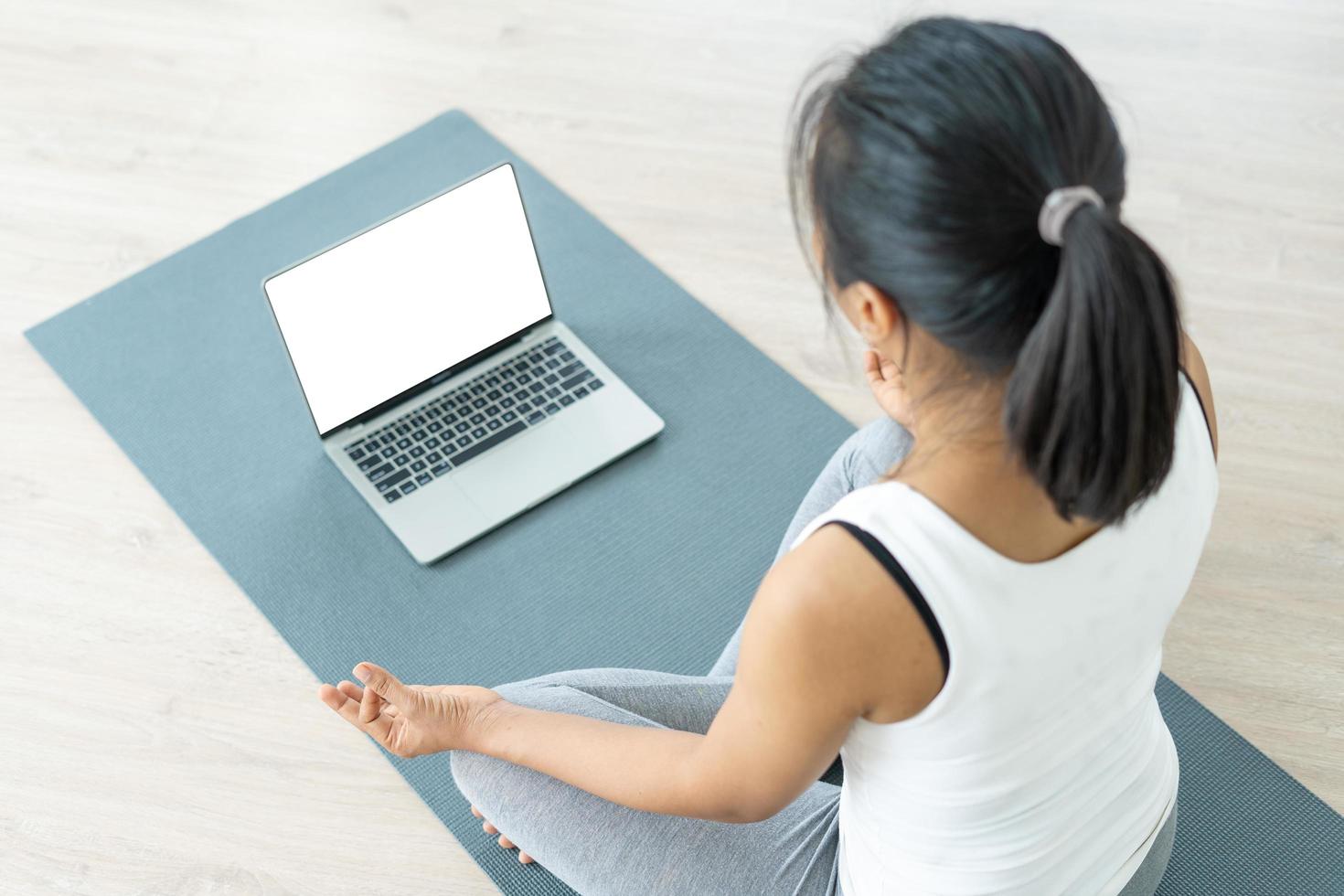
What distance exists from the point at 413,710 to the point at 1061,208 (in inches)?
28.8

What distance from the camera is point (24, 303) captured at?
1.97m

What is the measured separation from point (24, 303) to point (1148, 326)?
1736 mm

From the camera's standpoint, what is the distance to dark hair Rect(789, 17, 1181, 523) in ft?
2.28

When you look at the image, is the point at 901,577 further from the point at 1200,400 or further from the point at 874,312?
the point at 1200,400

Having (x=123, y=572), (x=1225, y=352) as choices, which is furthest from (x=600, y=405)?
(x=1225, y=352)

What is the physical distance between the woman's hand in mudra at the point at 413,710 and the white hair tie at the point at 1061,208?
2.21 feet

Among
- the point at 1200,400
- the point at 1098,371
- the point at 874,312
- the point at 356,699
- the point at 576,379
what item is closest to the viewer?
the point at 1098,371

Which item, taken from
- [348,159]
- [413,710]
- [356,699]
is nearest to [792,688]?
[413,710]

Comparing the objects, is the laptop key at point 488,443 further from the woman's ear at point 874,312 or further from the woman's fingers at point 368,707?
the woman's ear at point 874,312

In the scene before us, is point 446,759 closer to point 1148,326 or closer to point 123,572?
point 123,572

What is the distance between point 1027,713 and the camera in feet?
2.74

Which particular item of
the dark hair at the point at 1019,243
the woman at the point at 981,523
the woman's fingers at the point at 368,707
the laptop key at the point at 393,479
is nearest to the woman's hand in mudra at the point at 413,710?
the woman's fingers at the point at 368,707

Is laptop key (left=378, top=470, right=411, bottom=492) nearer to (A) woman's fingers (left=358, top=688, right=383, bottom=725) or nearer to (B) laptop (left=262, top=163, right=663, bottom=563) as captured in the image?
(B) laptop (left=262, top=163, right=663, bottom=563)

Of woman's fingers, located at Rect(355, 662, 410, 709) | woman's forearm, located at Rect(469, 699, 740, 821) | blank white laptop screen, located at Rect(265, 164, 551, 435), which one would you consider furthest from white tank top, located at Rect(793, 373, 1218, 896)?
blank white laptop screen, located at Rect(265, 164, 551, 435)
